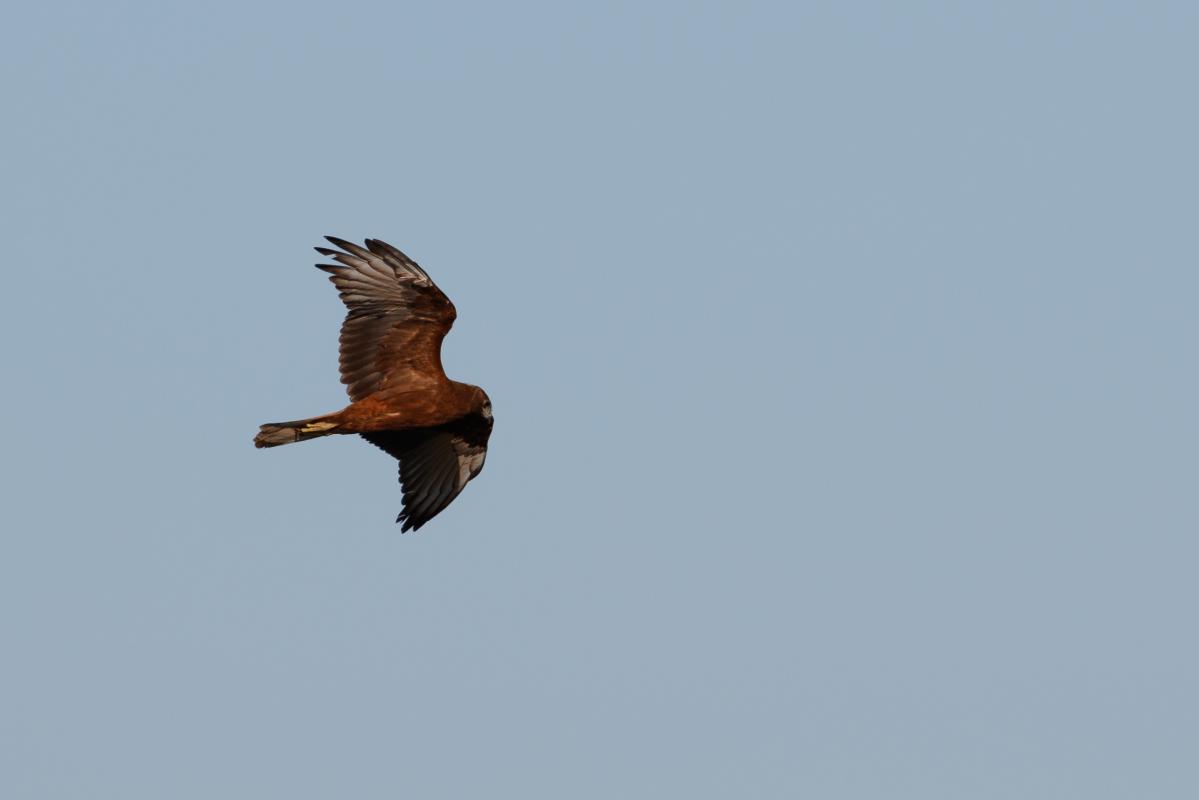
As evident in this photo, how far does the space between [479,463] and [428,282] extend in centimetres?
238

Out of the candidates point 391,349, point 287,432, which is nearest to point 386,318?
point 391,349

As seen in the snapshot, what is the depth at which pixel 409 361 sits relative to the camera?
2059 centimetres

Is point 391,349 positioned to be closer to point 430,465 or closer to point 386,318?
point 386,318

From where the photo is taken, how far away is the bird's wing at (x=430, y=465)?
848 inches

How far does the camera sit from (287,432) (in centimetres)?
1988

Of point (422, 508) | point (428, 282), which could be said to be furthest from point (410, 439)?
point (428, 282)

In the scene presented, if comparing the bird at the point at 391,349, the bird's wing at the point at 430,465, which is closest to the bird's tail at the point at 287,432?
the bird at the point at 391,349

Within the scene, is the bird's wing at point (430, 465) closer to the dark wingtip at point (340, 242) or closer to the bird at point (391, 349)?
the bird at point (391, 349)

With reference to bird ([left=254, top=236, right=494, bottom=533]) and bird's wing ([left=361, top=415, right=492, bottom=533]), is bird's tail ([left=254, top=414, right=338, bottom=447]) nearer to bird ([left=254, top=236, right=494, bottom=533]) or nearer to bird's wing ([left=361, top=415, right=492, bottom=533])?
bird ([left=254, top=236, right=494, bottom=533])

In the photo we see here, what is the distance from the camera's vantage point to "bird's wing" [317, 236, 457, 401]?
2041cm

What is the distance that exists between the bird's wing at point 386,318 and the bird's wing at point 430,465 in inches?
42.3

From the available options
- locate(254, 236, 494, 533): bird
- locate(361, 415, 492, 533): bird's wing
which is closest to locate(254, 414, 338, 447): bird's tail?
locate(254, 236, 494, 533): bird

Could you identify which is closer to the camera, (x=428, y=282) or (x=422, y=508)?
(x=428, y=282)

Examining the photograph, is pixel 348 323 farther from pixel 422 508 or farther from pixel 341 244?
pixel 422 508
